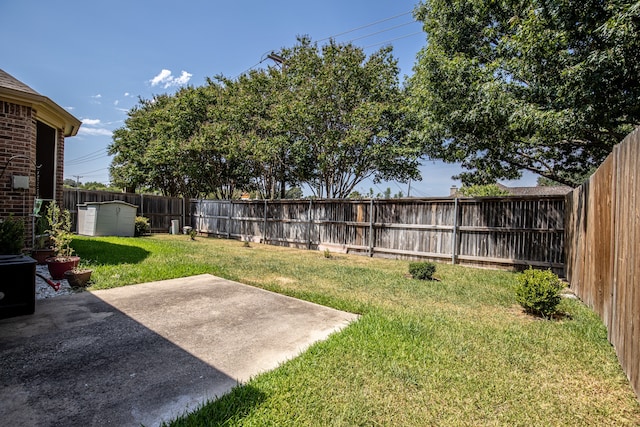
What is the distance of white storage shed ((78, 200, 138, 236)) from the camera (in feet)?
40.2

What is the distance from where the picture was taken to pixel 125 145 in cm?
2034

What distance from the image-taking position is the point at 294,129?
13.6 m

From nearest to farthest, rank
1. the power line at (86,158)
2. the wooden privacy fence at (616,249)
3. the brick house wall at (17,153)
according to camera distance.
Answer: the wooden privacy fence at (616,249), the brick house wall at (17,153), the power line at (86,158)

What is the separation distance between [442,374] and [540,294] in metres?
2.53

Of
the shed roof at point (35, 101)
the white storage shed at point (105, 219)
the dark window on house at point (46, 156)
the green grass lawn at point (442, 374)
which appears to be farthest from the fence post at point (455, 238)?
the white storage shed at point (105, 219)

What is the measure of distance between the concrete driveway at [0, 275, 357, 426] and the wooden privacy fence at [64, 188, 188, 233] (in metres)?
12.0

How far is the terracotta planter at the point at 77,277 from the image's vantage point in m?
4.60

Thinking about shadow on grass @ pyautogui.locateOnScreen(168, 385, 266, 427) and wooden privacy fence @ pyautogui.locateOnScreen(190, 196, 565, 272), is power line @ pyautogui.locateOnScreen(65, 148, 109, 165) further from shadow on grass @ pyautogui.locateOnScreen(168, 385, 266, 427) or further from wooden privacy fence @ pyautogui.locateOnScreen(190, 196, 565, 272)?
shadow on grass @ pyautogui.locateOnScreen(168, 385, 266, 427)

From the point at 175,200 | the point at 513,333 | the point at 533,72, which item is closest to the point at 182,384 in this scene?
the point at 513,333

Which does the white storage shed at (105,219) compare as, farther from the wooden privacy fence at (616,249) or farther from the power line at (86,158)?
the power line at (86,158)

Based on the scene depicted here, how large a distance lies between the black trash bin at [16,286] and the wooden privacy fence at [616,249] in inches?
190

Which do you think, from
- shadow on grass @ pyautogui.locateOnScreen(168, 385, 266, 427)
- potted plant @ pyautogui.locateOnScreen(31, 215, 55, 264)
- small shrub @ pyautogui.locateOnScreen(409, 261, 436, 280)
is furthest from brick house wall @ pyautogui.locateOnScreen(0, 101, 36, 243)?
small shrub @ pyautogui.locateOnScreen(409, 261, 436, 280)

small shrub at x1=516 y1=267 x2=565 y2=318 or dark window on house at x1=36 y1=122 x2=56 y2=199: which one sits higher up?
dark window on house at x1=36 y1=122 x2=56 y2=199

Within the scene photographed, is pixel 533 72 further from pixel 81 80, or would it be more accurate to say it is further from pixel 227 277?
pixel 81 80
